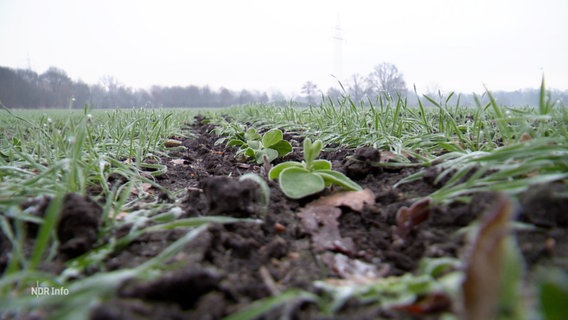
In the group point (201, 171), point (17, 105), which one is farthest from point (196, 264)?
point (17, 105)

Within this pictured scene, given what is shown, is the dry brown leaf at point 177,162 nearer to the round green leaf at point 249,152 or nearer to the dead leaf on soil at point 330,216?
the round green leaf at point 249,152

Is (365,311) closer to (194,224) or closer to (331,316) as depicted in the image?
(331,316)

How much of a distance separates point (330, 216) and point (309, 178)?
0.19 metres

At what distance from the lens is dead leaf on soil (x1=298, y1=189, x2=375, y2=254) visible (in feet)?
3.34

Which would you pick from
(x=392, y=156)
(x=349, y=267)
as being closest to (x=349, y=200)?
(x=349, y=267)

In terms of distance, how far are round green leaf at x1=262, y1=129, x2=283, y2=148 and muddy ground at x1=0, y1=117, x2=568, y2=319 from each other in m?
0.79

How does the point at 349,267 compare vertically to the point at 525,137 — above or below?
below

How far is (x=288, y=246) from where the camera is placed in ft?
3.29

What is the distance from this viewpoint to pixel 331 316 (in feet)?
2.04

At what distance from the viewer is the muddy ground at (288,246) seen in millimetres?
643

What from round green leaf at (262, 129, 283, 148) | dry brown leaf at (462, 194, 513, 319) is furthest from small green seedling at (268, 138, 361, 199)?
dry brown leaf at (462, 194, 513, 319)

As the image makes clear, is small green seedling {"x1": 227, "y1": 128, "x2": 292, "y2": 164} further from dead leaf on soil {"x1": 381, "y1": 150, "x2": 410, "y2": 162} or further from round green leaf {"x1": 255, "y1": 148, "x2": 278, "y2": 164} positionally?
dead leaf on soil {"x1": 381, "y1": 150, "x2": 410, "y2": 162}

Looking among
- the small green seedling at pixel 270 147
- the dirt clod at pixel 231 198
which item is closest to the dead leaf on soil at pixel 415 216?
the dirt clod at pixel 231 198

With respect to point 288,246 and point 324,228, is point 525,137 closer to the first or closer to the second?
point 324,228
